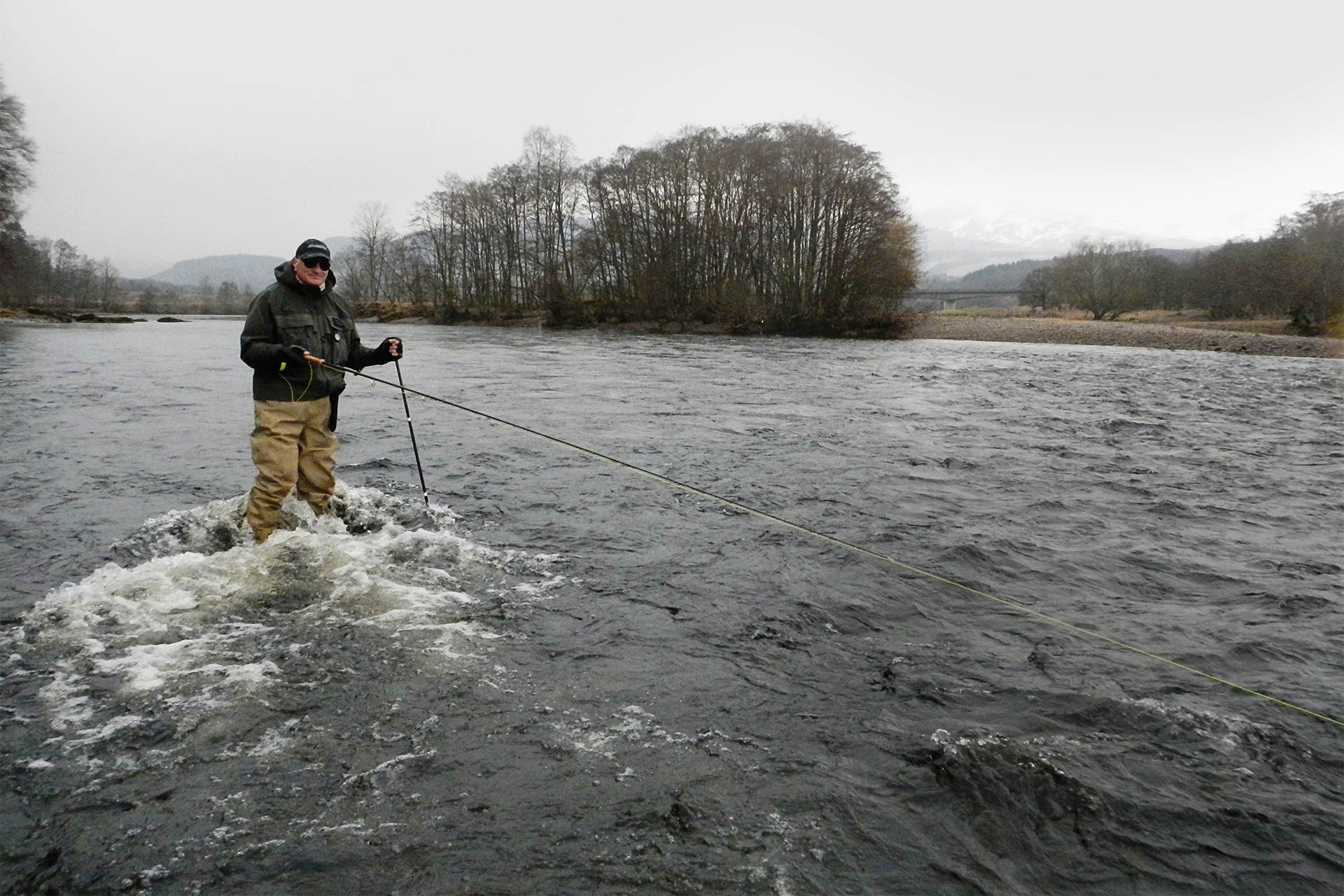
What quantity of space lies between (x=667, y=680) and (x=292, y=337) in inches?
170

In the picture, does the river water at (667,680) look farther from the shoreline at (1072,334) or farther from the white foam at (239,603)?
the shoreline at (1072,334)

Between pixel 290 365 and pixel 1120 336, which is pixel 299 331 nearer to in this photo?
pixel 290 365

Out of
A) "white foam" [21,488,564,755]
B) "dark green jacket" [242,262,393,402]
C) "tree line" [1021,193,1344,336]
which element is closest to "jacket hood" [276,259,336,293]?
"dark green jacket" [242,262,393,402]

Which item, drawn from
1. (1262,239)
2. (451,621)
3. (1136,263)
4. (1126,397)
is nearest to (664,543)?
(451,621)

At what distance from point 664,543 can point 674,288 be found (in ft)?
179

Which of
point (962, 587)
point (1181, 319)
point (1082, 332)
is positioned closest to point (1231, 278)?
point (1181, 319)

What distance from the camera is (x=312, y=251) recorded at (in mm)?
6488

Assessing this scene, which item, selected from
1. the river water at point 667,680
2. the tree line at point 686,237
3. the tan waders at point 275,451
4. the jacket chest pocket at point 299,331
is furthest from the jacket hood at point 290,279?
the tree line at point 686,237

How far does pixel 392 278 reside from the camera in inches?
3804

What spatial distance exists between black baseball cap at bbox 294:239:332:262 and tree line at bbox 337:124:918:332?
47565 millimetres

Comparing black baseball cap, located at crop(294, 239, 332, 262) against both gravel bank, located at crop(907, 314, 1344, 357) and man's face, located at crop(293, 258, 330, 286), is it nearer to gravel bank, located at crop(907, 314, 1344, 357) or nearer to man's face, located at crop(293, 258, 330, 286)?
man's face, located at crop(293, 258, 330, 286)

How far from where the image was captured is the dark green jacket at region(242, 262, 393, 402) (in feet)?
21.4

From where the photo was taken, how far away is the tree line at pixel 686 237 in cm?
5325

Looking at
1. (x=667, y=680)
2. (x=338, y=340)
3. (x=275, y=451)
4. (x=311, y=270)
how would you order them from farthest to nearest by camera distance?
(x=338, y=340), (x=275, y=451), (x=311, y=270), (x=667, y=680)
